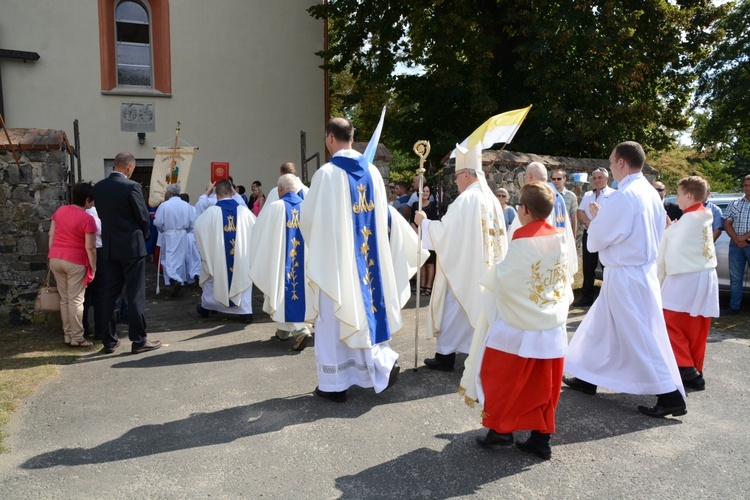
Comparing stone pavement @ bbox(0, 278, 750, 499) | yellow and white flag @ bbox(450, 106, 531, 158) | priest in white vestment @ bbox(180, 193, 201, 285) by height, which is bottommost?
stone pavement @ bbox(0, 278, 750, 499)

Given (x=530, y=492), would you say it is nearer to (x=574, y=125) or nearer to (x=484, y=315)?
(x=484, y=315)

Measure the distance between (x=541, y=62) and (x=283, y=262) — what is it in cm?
959

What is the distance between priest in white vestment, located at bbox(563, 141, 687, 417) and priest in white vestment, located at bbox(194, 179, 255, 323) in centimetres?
491

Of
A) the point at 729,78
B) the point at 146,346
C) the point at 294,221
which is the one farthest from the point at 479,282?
the point at 729,78

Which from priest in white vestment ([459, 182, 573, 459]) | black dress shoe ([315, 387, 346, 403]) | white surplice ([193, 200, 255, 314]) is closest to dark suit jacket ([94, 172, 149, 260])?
white surplice ([193, 200, 255, 314])

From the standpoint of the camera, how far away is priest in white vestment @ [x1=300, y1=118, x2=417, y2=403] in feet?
16.3

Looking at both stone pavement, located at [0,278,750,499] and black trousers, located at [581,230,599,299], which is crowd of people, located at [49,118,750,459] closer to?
stone pavement, located at [0,278,750,499]

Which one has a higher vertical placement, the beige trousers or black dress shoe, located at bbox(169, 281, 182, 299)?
the beige trousers

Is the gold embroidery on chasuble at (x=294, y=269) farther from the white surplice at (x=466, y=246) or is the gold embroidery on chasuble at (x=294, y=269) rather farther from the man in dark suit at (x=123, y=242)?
the white surplice at (x=466, y=246)

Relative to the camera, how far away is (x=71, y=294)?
6.76 meters

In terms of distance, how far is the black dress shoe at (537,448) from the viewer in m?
3.97

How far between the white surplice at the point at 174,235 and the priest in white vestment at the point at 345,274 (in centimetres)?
637

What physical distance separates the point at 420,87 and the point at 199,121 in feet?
19.5

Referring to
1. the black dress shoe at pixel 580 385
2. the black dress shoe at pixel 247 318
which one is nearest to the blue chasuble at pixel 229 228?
the black dress shoe at pixel 247 318
